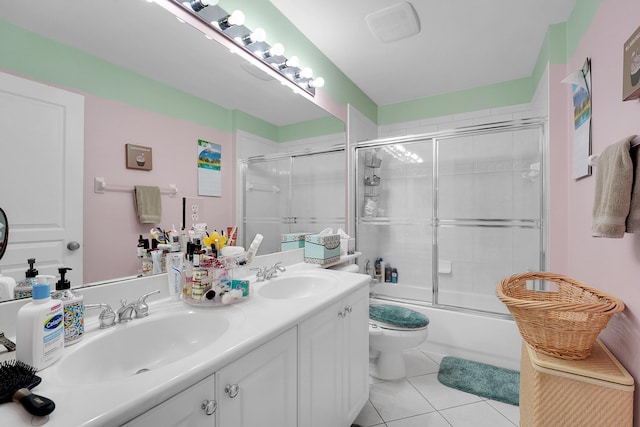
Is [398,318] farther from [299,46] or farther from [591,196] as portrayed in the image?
[299,46]

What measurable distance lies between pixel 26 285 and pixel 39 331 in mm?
307

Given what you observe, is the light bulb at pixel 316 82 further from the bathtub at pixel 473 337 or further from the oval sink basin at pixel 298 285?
the bathtub at pixel 473 337

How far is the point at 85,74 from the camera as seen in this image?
916mm

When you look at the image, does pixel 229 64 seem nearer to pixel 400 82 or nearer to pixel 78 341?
pixel 78 341

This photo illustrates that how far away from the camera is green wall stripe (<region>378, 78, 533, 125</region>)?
270cm

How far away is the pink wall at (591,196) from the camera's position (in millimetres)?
1013

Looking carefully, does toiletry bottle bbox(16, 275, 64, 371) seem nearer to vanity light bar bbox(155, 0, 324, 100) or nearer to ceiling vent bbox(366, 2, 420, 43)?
vanity light bar bbox(155, 0, 324, 100)

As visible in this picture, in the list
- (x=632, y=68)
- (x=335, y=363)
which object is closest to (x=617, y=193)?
(x=632, y=68)

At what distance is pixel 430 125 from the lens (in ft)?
10.1

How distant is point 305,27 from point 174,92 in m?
1.25

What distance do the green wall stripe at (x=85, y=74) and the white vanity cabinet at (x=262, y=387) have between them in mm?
976

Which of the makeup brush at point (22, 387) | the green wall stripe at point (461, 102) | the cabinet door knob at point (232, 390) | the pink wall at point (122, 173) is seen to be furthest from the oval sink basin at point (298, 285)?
the green wall stripe at point (461, 102)

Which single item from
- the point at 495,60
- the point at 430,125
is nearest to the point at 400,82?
the point at 430,125

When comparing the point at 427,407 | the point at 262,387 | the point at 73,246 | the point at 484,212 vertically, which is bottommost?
the point at 427,407
